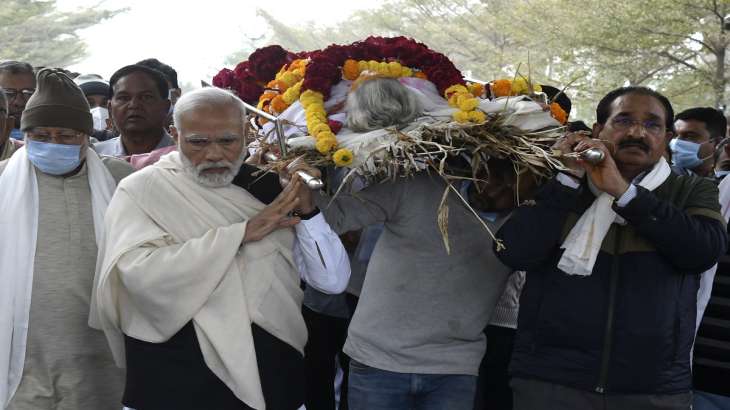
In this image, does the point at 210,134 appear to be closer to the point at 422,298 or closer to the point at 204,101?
the point at 204,101

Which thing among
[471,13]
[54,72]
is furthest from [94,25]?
[54,72]

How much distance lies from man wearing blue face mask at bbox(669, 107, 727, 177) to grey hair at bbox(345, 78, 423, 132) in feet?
10.3

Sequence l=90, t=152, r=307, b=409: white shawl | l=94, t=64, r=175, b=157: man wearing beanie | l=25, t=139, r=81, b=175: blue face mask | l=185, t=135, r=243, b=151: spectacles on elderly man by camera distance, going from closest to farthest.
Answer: l=90, t=152, r=307, b=409: white shawl, l=185, t=135, r=243, b=151: spectacles on elderly man, l=25, t=139, r=81, b=175: blue face mask, l=94, t=64, r=175, b=157: man wearing beanie

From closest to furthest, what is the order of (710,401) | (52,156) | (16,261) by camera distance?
(16,261) < (52,156) < (710,401)

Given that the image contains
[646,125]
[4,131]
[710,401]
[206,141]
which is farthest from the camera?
[4,131]

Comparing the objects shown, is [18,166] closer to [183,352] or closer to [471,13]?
[183,352]

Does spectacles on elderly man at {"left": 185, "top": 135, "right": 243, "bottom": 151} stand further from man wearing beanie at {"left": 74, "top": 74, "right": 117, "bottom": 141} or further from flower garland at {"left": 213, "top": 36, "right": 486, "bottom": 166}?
man wearing beanie at {"left": 74, "top": 74, "right": 117, "bottom": 141}

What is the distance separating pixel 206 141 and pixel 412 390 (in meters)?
Result: 1.31

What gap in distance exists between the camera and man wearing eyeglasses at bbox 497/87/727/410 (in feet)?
9.79

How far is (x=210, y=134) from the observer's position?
3.10 meters

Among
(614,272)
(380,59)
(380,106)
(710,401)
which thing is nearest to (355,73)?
(380,59)

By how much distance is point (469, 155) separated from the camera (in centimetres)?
322

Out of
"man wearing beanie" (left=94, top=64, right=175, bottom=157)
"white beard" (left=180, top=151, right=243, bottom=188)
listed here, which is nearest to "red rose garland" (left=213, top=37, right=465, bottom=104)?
"white beard" (left=180, top=151, right=243, bottom=188)

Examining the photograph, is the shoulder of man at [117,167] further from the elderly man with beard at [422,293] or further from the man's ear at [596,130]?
the man's ear at [596,130]
